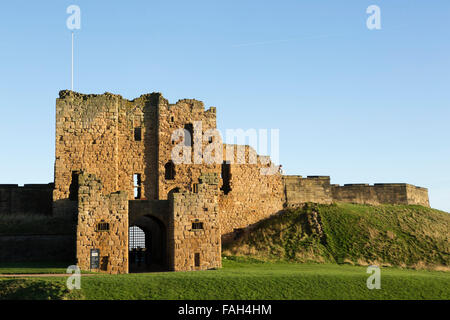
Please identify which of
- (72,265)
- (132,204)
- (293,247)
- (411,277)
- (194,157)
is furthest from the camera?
(194,157)

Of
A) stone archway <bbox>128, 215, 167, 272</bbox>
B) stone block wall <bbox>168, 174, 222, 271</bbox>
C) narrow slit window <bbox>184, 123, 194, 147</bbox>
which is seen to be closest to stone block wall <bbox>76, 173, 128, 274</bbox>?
stone block wall <bbox>168, 174, 222, 271</bbox>

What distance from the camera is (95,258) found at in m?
30.8

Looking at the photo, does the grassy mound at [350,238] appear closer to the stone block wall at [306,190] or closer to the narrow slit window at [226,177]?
the stone block wall at [306,190]

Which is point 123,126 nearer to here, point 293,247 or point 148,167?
point 148,167

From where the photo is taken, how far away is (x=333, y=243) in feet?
130

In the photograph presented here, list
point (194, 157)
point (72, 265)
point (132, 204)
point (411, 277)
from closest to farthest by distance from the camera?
1. point (411, 277)
2. point (72, 265)
3. point (132, 204)
4. point (194, 157)

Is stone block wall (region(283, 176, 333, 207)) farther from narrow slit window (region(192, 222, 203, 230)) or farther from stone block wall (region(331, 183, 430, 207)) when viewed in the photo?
narrow slit window (region(192, 222, 203, 230))

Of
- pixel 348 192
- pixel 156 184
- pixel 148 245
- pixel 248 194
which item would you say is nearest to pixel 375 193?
pixel 348 192

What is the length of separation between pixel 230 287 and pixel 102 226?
1002 cm

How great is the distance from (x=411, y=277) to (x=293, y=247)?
1175 centimetres

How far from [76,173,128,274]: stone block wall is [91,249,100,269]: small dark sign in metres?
0.18

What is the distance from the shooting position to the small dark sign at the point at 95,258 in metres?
30.7

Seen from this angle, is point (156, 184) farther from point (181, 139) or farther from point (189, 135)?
point (189, 135)
